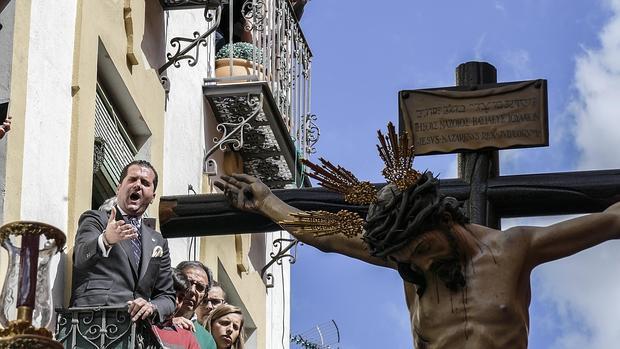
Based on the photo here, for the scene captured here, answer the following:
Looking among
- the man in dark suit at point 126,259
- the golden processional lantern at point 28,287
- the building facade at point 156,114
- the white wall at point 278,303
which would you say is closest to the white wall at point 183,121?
the building facade at point 156,114

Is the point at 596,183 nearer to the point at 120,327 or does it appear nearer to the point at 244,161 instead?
the point at 120,327

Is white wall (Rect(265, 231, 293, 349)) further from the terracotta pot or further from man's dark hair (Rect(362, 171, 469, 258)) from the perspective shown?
man's dark hair (Rect(362, 171, 469, 258))

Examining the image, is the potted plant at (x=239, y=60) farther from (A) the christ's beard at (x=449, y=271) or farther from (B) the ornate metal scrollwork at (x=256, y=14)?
(A) the christ's beard at (x=449, y=271)

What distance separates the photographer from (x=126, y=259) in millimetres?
14742

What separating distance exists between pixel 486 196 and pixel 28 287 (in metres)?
4.14

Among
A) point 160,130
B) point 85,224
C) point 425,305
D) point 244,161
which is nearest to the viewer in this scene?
point 425,305

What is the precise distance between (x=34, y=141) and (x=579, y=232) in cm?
427

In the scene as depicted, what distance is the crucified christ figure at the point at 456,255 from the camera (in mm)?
11797

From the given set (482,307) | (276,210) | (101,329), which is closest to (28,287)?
(482,307)

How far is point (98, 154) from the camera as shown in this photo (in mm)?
17062

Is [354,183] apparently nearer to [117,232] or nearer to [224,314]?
[117,232]

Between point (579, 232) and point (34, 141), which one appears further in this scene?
point (34, 141)

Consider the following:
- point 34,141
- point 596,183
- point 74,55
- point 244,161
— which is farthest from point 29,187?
point 244,161

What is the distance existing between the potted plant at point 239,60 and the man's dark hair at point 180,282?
5442 millimetres
